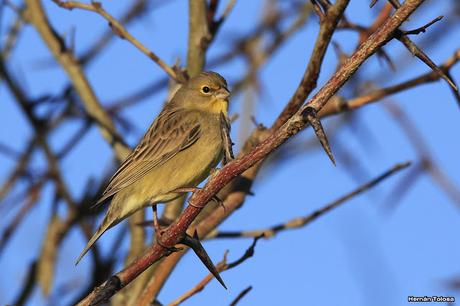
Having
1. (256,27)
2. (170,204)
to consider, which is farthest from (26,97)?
(256,27)

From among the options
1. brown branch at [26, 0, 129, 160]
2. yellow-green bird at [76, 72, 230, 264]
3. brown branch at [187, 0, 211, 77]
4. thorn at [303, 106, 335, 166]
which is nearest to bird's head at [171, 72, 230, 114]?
yellow-green bird at [76, 72, 230, 264]

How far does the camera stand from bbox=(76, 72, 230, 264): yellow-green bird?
226 inches

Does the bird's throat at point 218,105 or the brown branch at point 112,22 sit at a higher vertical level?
the brown branch at point 112,22

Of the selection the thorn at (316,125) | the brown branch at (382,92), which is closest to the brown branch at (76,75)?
the brown branch at (382,92)

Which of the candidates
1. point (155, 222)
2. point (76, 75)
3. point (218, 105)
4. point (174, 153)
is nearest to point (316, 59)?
point (155, 222)

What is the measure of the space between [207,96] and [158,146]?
651mm

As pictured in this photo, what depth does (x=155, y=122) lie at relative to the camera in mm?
6809

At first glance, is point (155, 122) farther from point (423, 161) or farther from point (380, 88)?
point (423, 161)

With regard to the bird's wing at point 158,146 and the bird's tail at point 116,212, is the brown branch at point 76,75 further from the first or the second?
the bird's tail at point 116,212

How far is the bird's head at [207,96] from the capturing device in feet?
21.4

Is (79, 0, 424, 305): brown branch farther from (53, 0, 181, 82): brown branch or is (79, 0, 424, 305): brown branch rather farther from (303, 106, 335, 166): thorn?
(53, 0, 181, 82): brown branch

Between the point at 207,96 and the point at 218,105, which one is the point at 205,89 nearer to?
the point at 207,96

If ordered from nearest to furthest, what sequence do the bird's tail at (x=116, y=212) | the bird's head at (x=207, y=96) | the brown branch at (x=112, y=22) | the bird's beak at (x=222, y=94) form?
the bird's tail at (x=116, y=212) → the brown branch at (x=112, y=22) → the bird's head at (x=207, y=96) → the bird's beak at (x=222, y=94)

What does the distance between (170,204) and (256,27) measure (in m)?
1.99
